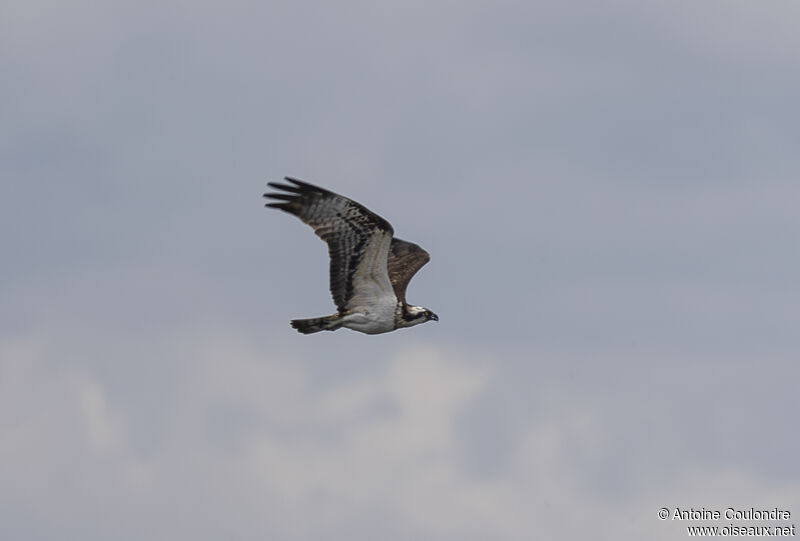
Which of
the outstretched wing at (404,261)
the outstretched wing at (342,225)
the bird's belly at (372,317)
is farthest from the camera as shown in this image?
the outstretched wing at (404,261)

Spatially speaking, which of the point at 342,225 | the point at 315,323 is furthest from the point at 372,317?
the point at 342,225

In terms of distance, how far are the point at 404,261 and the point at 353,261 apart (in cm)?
617

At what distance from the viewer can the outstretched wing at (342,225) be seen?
3353 centimetres

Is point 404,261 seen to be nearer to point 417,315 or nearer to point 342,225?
point 417,315

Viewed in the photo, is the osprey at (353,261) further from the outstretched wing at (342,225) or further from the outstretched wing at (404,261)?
the outstretched wing at (404,261)

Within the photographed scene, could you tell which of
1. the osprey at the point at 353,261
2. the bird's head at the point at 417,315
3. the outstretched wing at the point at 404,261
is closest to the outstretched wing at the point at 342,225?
the osprey at the point at 353,261

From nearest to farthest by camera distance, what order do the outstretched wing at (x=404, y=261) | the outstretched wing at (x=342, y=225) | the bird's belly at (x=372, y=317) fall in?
1. the outstretched wing at (x=342, y=225)
2. the bird's belly at (x=372, y=317)
3. the outstretched wing at (x=404, y=261)

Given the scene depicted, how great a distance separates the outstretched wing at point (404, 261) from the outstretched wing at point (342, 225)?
14.4ft

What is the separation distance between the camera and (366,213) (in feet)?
110

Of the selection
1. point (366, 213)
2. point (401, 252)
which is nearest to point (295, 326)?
point (366, 213)

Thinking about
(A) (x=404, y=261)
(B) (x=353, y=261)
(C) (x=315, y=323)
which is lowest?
(C) (x=315, y=323)

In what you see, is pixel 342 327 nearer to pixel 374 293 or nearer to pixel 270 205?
pixel 374 293

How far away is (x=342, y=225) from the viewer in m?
33.8

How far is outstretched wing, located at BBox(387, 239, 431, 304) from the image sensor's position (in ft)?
130
